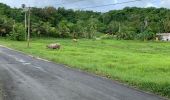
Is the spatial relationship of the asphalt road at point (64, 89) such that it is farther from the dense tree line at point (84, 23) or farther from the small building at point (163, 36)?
the small building at point (163, 36)

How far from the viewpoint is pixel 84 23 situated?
145 m

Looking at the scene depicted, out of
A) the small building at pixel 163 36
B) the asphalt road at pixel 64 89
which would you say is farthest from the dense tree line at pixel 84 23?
the asphalt road at pixel 64 89

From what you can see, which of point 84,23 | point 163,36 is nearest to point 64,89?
point 163,36

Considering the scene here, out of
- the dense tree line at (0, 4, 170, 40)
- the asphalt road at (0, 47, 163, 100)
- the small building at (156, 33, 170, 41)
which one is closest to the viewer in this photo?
the asphalt road at (0, 47, 163, 100)

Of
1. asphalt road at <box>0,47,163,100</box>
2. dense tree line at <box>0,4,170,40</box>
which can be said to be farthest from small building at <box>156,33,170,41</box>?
asphalt road at <box>0,47,163,100</box>

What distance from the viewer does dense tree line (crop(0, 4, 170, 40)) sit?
118m

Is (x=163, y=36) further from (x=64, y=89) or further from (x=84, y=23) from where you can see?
(x=64, y=89)

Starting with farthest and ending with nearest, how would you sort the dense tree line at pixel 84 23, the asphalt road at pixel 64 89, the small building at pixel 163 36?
the small building at pixel 163 36 < the dense tree line at pixel 84 23 < the asphalt road at pixel 64 89

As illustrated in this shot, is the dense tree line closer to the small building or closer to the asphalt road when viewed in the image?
the small building

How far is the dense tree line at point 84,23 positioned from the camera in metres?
118

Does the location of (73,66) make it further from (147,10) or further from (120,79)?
(147,10)

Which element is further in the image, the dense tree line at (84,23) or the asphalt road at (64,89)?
the dense tree line at (84,23)

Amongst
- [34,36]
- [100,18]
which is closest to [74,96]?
[34,36]

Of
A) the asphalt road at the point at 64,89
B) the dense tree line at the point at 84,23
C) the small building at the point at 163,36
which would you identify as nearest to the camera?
the asphalt road at the point at 64,89
